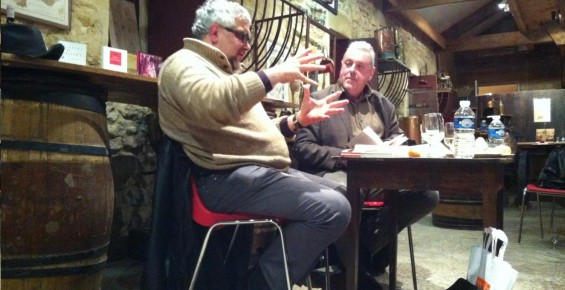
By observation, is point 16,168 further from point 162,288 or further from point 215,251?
point 215,251

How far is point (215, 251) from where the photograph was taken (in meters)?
1.56

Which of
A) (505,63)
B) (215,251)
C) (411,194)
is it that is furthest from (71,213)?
(505,63)

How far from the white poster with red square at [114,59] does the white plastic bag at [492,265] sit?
1.60 metres

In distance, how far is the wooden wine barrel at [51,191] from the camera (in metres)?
1.30

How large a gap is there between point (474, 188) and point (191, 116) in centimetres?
91

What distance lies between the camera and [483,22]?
8.85 m

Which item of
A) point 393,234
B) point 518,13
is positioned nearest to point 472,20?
point 518,13

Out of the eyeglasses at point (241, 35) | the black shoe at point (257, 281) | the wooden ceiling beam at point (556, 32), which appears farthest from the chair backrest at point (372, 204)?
the wooden ceiling beam at point (556, 32)

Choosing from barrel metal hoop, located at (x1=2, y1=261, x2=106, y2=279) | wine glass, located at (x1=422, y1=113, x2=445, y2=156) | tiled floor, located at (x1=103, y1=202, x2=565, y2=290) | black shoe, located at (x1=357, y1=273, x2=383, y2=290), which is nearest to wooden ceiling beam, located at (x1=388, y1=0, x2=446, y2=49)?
tiled floor, located at (x1=103, y1=202, x2=565, y2=290)

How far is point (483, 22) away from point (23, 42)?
9194mm

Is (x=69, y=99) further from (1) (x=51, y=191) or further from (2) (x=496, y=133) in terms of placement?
(2) (x=496, y=133)

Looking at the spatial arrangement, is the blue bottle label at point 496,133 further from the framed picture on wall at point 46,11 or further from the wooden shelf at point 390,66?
the wooden shelf at point 390,66

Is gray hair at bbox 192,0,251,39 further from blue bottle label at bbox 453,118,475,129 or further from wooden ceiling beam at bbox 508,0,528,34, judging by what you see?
wooden ceiling beam at bbox 508,0,528,34

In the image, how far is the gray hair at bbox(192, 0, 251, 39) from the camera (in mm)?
1577
